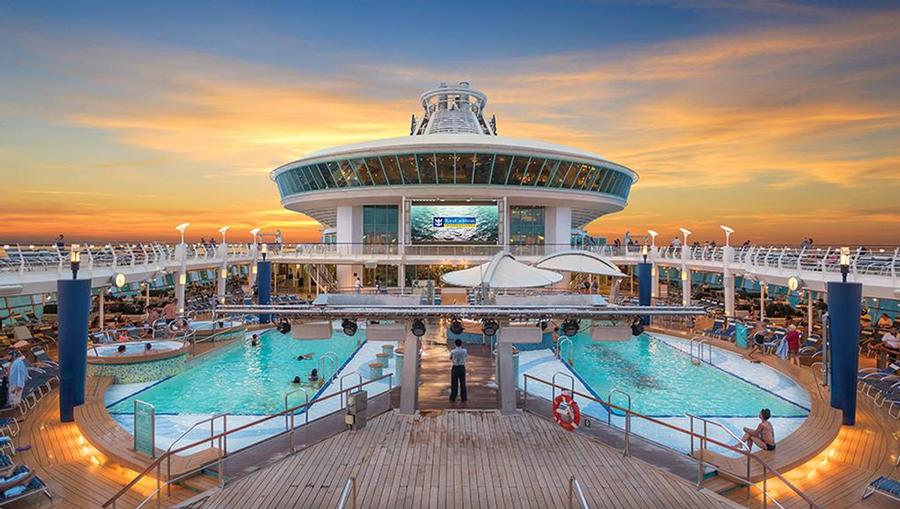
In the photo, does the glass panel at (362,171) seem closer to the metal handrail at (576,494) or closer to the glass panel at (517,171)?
the glass panel at (517,171)

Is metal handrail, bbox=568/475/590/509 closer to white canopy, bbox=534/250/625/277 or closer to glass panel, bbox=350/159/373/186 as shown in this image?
white canopy, bbox=534/250/625/277

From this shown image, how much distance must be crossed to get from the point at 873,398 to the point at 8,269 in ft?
72.9

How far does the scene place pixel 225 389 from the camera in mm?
15172

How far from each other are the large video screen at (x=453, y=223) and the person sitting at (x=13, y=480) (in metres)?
29.4

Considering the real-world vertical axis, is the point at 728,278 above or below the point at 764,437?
above

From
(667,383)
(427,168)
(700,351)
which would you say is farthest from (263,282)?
(700,351)

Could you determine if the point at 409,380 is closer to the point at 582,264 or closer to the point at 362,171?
the point at 582,264

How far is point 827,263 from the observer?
17.2m

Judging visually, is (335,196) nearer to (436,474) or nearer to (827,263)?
(827,263)

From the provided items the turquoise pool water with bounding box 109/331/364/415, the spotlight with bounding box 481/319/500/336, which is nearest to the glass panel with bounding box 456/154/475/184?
the turquoise pool water with bounding box 109/331/364/415

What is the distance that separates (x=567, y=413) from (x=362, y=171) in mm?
29000

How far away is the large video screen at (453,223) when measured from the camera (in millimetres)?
36125

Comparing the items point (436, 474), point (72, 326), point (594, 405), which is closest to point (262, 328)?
point (72, 326)

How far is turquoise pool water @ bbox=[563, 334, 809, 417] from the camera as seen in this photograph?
13406mm
